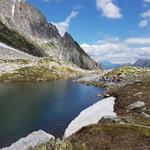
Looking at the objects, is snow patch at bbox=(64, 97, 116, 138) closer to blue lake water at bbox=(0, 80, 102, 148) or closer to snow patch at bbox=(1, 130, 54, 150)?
blue lake water at bbox=(0, 80, 102, 148)

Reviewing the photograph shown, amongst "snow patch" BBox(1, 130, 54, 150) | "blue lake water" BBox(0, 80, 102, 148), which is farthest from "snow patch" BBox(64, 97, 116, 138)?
"snow patch" BBox(1, 130, 54, 150)

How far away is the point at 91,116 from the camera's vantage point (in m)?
57.8

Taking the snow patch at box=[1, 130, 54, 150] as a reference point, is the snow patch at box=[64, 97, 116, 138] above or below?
below

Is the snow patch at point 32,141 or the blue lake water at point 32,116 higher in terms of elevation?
the snow patch at point 32,141

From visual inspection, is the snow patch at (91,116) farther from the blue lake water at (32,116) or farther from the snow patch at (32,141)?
the snow patch at (32,141)

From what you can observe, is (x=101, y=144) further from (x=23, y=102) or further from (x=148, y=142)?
(x=23, y=102)

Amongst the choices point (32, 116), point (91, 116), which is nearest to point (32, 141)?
point (91, 116)

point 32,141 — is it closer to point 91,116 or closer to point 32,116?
point 91,116

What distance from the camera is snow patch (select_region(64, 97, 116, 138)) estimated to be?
48516 mm

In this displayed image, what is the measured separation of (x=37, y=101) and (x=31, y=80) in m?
74.3

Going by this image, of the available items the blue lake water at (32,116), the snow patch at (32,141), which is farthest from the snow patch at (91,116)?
the snow patch at (32,141)

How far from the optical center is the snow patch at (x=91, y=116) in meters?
48.5

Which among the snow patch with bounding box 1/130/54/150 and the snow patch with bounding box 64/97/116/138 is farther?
the snow patch with bounding box 64/97/116/138

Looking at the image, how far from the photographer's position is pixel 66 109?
71.6 m
